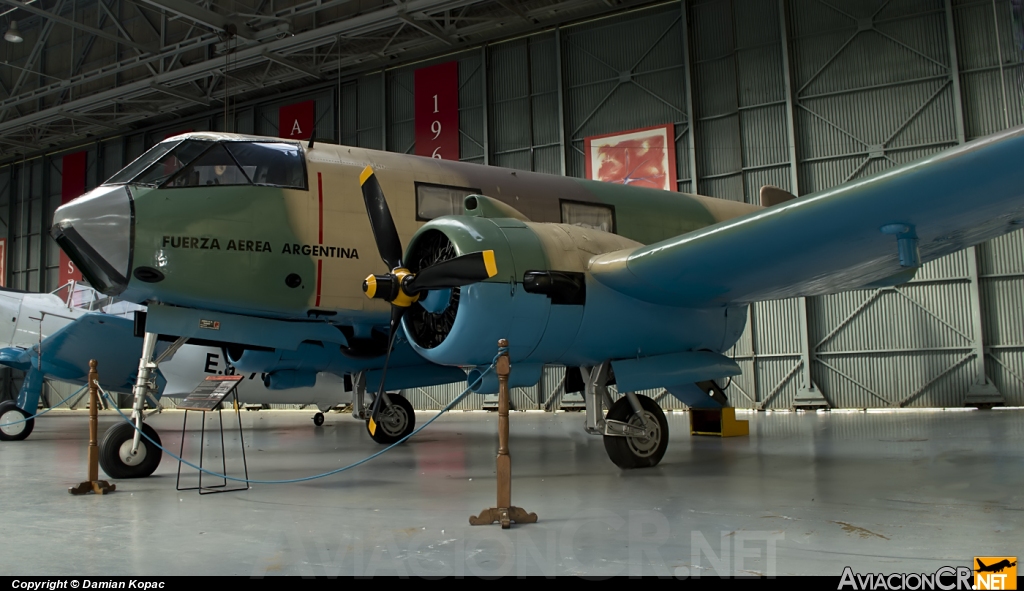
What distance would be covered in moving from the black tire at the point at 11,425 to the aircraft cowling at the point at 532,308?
12239mm

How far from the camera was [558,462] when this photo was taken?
31.4 feet

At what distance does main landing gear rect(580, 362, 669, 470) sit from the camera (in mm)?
8375

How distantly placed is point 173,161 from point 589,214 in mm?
6209

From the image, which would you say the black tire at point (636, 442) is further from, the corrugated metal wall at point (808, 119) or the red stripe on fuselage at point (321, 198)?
the corrugated metal wall at point (808, 119)

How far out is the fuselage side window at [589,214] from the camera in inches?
459

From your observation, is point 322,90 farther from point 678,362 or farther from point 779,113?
point 678,362

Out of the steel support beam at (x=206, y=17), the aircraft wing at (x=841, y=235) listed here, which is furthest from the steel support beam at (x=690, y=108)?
the steel support beam at (x=206, y=17)

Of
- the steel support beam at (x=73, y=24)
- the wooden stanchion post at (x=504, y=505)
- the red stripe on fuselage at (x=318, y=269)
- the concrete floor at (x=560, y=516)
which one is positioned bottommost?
the concrete floor at (x=560, y=516)

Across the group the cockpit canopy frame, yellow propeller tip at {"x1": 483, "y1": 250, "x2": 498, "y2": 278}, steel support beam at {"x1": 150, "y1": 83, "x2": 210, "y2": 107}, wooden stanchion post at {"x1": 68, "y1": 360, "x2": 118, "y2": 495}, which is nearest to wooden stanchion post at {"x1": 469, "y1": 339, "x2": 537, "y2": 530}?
yellow propeller tip at {"x1": 483, "y1": 250, "x2": 498, "y2": 278}

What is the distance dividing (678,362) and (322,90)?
80.3ft

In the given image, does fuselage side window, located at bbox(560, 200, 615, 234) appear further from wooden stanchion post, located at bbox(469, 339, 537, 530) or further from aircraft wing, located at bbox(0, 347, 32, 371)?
aircraft wing, located at bbox(0, 347, 32, 371)

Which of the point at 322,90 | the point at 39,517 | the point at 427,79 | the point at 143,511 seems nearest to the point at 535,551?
the point at 143,511

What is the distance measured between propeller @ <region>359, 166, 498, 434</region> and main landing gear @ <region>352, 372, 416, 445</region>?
3878mm

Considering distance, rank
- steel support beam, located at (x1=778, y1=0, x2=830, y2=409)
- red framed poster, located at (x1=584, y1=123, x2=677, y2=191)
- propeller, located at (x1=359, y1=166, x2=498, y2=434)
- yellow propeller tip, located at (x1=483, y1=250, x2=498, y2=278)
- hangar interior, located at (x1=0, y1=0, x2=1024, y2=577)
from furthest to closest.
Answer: red framed poster, located at (x1=584, y1=123, x2=677, y2=191)
steel support beam, located at (x1=778, y1=0, x2=830, y2=409)
propeller, located at (x1=359, y1=166, x2=498, y2=434)
yellow propeller tip, located at (x1=483, y1=250, x2=498, y2=278)
hangar interior, located at (x1=0, y1=0, x2=1024, y2=577)
